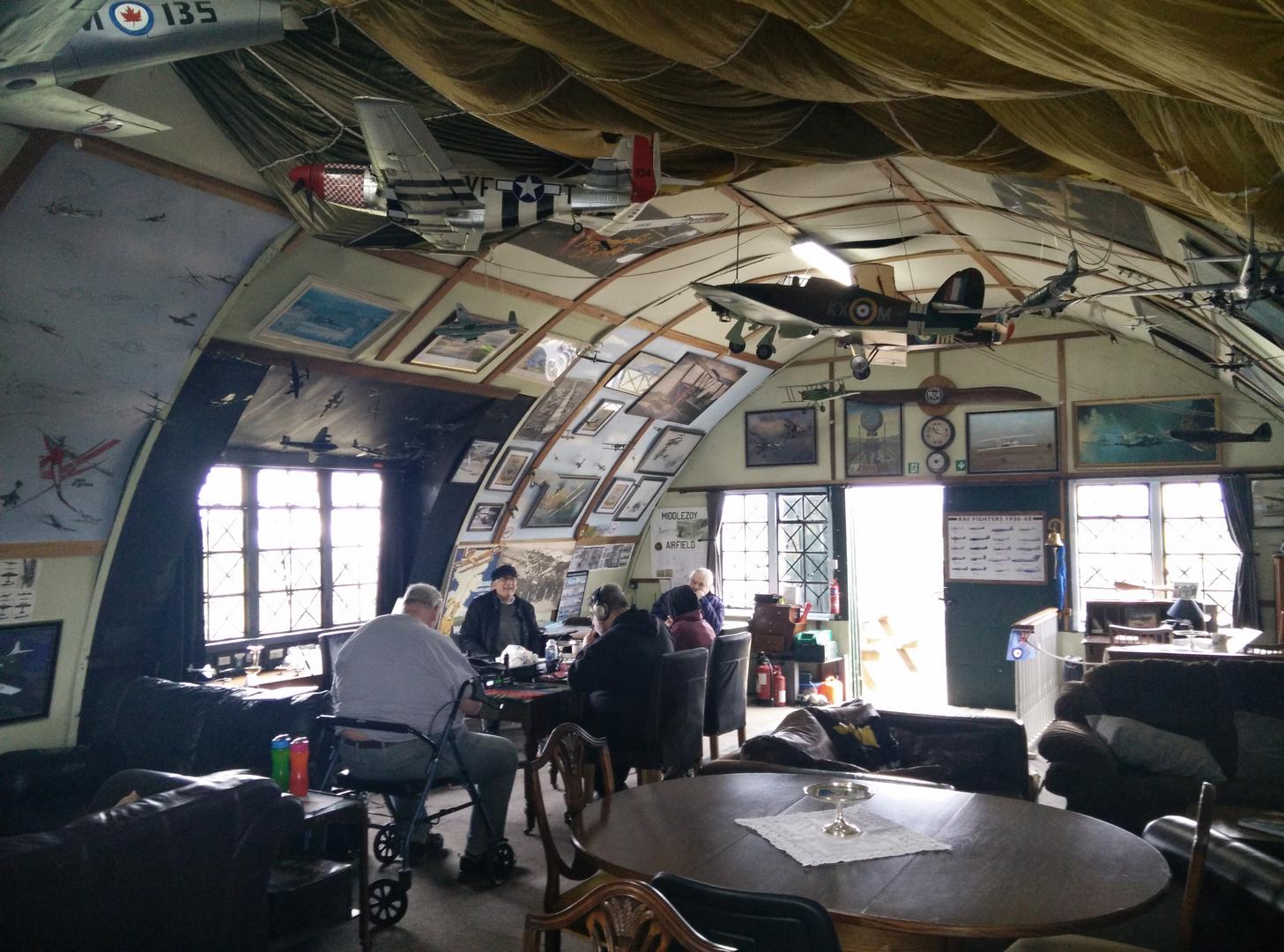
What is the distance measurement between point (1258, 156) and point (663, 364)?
295 inches

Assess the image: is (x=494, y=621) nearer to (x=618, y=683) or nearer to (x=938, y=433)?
(x=618, y=683)

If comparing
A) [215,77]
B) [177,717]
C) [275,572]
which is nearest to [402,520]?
[275,572]

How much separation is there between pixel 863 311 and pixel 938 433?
5.09 meters

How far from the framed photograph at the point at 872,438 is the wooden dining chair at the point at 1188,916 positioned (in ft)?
27.5

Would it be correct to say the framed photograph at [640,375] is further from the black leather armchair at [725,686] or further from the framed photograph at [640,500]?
the black leather armchair at [725,686]

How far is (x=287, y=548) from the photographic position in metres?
8.25

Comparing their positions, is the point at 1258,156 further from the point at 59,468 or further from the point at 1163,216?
the point at 59,468

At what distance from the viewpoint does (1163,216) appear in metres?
4.73

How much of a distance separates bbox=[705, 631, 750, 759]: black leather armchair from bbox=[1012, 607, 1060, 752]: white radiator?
2.26m

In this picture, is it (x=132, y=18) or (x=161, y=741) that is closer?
(x=132, y=18)

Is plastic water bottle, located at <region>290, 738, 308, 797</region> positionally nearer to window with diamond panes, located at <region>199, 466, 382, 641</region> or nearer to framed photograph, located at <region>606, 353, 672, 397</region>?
window with diamond panes, located at <region>199, 466, 382, 641</region>

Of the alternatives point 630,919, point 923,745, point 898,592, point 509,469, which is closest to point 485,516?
point 509,469

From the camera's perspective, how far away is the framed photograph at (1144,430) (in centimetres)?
970

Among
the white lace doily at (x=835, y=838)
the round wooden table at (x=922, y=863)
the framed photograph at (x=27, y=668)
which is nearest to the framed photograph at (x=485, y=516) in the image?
the framed photograph at (x=27, y=668)
